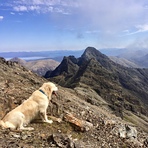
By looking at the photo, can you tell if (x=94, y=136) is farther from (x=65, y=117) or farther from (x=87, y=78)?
(x=87, y=78)

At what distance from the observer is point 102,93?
477 ft

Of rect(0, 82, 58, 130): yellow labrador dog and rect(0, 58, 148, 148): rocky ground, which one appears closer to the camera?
rect(0, 58, 148, 148): rocky ground

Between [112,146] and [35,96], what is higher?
[35,96]

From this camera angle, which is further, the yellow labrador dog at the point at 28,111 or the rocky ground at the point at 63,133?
the yellow labrador dog at the point at 28,111

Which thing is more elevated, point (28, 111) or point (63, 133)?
point (28, 111)

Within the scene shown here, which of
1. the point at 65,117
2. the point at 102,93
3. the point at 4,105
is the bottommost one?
the point at 102,93

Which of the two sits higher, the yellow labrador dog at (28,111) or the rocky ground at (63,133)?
the yellow labrador dog at (28,111)

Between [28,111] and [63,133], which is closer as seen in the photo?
[28,111]

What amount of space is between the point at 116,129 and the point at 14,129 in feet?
34.5

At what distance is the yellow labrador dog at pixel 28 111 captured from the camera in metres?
13.6

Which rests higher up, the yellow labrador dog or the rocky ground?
the yellow labrador dog

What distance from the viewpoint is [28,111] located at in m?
14.6

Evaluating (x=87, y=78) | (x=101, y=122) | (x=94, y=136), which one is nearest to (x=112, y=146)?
(x=94, y=136)

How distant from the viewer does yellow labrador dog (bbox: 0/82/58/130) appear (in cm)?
1357
